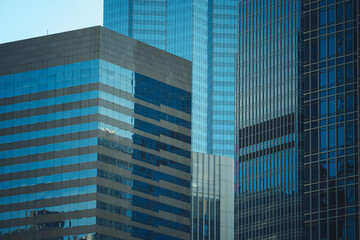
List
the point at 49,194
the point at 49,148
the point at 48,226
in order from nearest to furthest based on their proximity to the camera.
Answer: the point at 48,226
the point at 49,194
the point at 49,148

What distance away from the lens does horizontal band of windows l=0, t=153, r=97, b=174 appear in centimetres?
16538

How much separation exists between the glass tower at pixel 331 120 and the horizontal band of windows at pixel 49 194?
137 ft

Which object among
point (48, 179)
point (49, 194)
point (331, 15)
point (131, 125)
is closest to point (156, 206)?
point (131, 125)

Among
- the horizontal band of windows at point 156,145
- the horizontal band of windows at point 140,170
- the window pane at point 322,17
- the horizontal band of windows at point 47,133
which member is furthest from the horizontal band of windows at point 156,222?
the window pane at point 322,17

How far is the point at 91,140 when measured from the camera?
544 feet

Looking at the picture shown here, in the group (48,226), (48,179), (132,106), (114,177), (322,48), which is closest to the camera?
(322,48)

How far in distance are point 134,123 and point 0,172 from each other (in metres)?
27.7

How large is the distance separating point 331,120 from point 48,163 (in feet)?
185

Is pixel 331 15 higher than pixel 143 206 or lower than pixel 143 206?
higher

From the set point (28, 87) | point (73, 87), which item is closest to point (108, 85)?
point (73, 87)

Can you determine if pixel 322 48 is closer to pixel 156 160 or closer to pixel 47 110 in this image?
pixel 156 160

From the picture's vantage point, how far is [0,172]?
17650 centimetres

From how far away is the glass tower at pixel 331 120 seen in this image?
136625 mm

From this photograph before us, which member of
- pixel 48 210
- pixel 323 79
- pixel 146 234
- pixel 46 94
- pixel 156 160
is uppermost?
pixel 46 94
